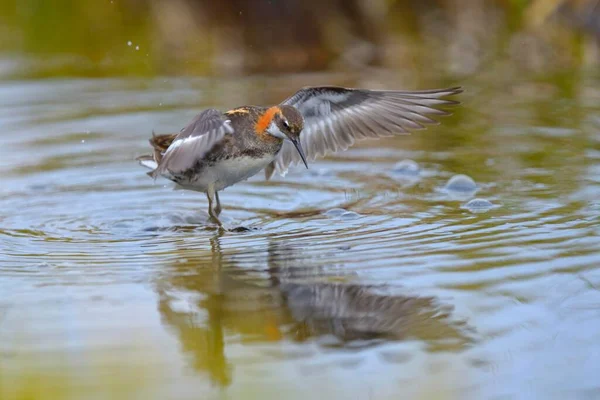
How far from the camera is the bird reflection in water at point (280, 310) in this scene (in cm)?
413

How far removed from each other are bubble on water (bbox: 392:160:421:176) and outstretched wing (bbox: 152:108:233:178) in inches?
72.6

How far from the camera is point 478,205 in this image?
6.53m

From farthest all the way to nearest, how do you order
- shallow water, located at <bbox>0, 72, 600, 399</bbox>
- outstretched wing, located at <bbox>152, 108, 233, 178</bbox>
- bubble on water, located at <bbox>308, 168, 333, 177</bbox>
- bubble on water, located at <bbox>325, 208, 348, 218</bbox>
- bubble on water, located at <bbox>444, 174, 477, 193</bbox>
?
bubble on water, located at <bbox>308, 168, 333, 177</bbox>, bubble on water, located at <bbox>444, 174, 477, 193</bbox>, bubble on water, located at <bbox>325, 208, 348, 218</bbox>, outstretched wing, located at <bbox>152, 108, 233, 178</bbox>, shallow water, located at <bbox>0, 72, 600, 399</bbox>

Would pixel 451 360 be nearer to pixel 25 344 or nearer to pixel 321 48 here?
pixel 25 344

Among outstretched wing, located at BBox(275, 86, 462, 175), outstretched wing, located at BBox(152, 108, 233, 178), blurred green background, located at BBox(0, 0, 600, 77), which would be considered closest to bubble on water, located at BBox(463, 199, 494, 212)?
outstretched wing, located at BBox(275, 86, 462, 175)

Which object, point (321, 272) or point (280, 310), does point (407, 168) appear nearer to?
point (321, 272)

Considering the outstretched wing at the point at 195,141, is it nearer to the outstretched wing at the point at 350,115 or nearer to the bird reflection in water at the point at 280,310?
the bird reflection in water at the point at 280,310

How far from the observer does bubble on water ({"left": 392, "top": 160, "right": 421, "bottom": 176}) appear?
25.4 feet

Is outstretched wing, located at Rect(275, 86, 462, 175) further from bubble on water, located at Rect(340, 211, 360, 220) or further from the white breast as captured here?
bubble on water, located at Rect(340, 211, 360, 220)

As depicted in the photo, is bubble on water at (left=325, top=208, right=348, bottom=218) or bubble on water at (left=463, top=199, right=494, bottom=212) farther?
bubble on water at (left=325, top=208, right=348, bottom=218)

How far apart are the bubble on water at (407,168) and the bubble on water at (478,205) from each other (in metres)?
1.18

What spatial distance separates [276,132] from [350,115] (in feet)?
3.87

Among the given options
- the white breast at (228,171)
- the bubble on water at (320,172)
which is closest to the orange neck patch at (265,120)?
the white breast at (228,171)

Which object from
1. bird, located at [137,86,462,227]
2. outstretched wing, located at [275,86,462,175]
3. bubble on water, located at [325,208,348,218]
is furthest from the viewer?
outstretched wing, located at [275,86,462,175]
